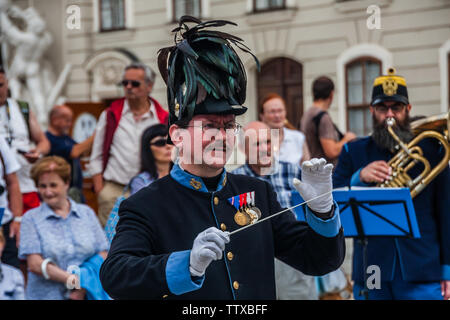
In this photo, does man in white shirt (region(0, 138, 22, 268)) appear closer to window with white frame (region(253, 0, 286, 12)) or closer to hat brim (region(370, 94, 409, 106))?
hat brim (region(370, 94, 409, 106))

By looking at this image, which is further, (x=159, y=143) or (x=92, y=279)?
(x=159, y=143)

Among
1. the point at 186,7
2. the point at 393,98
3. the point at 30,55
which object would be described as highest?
the point at 186,7

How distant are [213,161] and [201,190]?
149 millimetres

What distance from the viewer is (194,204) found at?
2289mm

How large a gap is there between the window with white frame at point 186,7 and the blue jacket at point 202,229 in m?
10.1

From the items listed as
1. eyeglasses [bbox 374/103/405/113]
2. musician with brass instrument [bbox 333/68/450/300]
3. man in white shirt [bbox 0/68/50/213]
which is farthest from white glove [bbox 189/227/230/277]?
man in white shirt [bbox 0/68/50/213]

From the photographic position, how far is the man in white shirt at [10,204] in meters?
4.87

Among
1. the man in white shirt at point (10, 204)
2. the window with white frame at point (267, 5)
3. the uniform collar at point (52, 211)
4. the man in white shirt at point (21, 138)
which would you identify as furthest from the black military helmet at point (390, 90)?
the window with white frame at point (267, 5)

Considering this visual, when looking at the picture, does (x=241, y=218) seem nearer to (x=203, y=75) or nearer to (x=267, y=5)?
(x=203, y=75)

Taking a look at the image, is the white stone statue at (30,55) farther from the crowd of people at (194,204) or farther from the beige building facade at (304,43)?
the crowd of people at (194,204)

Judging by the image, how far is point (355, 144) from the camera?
13.9 ft

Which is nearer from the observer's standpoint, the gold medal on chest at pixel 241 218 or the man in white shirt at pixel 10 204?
the gold medal on chest at pixel 241 218

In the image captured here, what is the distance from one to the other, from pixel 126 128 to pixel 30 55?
1108cm

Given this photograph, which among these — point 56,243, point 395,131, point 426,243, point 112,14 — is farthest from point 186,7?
point 426,243
